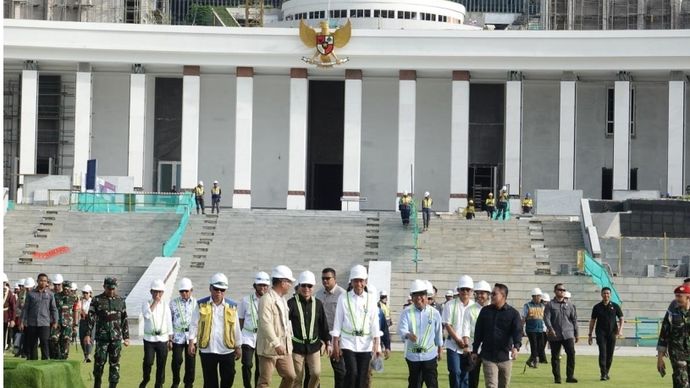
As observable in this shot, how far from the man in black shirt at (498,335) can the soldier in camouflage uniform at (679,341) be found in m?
1.77

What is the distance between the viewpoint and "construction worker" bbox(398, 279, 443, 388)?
20.2 meters

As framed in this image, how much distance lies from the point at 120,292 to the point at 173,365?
1937cm

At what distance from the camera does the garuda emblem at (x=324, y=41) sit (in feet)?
199

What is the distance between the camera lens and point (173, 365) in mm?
22625

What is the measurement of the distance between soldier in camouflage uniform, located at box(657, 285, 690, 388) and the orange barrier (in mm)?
27812

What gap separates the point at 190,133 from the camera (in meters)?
61.2

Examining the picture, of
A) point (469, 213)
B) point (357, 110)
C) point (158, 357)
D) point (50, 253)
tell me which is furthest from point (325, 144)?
point (158, 357)

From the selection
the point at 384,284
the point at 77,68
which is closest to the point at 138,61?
the point at 77,68

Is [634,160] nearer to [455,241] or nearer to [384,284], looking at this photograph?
[455,241]

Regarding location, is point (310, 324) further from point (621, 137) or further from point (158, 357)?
point (621, 137)

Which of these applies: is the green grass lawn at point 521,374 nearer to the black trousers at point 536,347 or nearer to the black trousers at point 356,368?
the black trousers at point 536,347

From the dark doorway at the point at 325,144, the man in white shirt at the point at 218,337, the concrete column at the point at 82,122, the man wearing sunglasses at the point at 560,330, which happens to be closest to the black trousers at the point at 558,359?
the man wearing sunglasses at the point at 560,330

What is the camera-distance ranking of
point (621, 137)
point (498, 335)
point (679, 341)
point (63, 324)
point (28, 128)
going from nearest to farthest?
point (498, 335)
point (679, 341)
point (63, 324)
point (28, 128)
point (621, 137)

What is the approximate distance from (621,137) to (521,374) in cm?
3362
